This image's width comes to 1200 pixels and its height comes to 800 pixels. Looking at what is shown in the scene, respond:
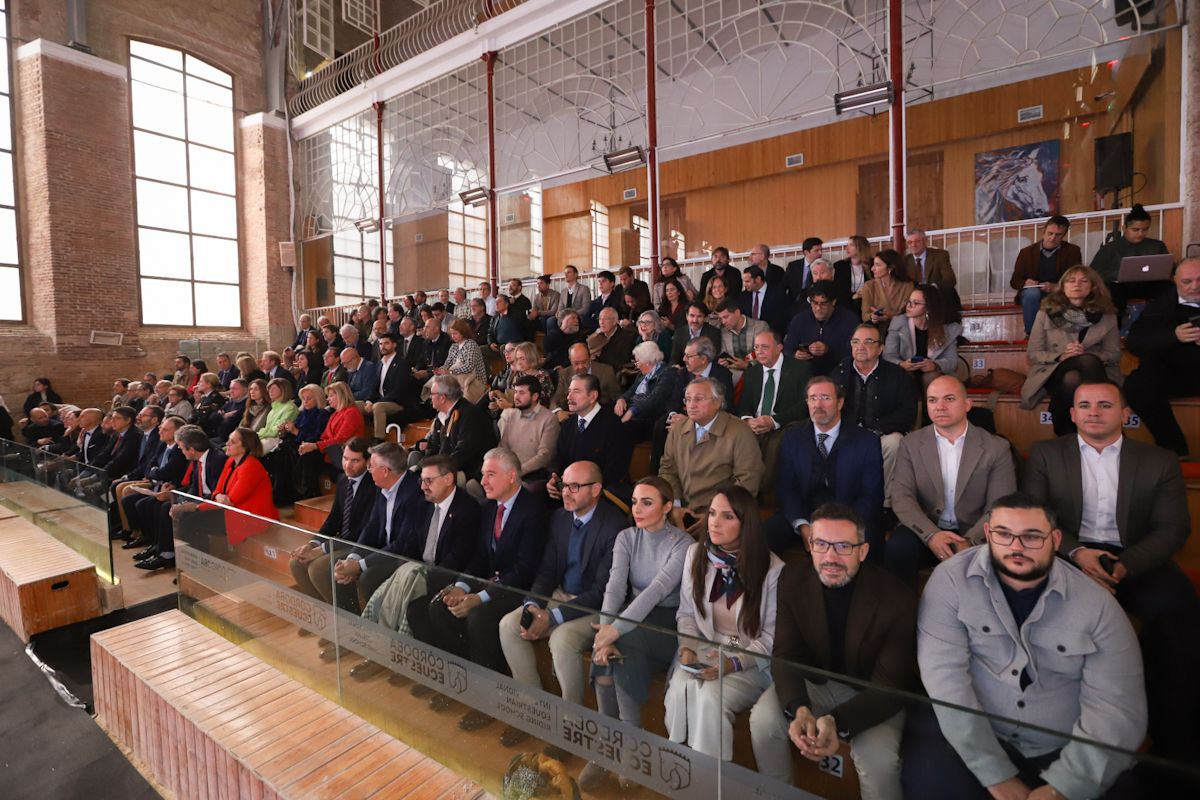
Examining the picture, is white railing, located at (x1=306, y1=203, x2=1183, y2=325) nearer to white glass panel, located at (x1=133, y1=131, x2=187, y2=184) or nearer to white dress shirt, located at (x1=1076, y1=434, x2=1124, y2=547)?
white dress shirt, located at (x1=1076, y1=434, x2=1124, y2=547)

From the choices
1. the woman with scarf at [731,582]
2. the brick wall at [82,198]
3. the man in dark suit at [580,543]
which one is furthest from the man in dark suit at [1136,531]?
the brick wall at [82,198]

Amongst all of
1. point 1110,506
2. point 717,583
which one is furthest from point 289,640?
point 1110,506

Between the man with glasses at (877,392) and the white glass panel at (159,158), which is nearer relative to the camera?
the man with glasses at (877,392)

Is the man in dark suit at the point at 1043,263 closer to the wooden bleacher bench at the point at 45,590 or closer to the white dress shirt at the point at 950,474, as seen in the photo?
the white dress shirt at the point at 950,474

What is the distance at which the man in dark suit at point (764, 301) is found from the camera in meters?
5.49

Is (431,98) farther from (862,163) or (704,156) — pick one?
(862,163)

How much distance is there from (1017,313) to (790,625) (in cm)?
436

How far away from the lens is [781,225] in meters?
10.4

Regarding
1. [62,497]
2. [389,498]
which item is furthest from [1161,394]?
[62,497]

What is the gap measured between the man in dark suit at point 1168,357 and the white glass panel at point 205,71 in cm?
1538

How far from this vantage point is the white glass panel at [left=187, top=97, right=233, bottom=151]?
1201 cm

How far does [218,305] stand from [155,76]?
14.4 ft

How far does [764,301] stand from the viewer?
5.56 m

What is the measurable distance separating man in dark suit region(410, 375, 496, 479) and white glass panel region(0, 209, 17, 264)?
1027cm
